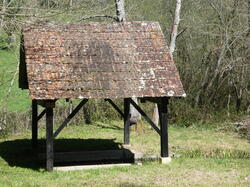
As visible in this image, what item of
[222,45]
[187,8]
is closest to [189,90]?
[222,45]

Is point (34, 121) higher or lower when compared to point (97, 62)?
lower

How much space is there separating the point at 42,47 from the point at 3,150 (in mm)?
4140

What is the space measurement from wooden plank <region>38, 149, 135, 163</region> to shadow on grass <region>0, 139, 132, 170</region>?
1.89 ft

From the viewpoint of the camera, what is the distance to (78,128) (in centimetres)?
1880

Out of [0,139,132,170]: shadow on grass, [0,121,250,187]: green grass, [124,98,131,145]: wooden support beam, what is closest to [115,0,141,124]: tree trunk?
[0,121,250,187]: green grass

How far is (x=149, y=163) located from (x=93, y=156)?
1840 mm

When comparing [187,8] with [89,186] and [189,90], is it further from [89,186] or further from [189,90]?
[89,186]

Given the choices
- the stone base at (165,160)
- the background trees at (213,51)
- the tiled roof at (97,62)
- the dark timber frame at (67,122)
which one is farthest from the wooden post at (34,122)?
the background trees at (213,51)

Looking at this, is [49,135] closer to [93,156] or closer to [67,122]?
[67,122]

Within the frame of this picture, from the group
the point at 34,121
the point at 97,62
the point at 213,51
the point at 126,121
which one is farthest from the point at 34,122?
the point at 213,51

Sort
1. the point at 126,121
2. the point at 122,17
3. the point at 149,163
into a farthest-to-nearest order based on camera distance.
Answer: the point at 122,17 → the point at 126,121 → the point at 149,163

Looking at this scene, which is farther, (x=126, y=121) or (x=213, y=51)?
(x=213, y=51)

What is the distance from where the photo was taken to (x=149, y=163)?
39.6 ft

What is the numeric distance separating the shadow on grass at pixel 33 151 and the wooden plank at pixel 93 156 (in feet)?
1.89
